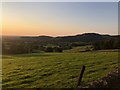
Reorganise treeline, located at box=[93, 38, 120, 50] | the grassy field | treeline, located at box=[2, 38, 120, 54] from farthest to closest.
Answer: treeline, located at box=[93, 38, 120, 50] < treeline, located at box=[2, 38, 120, 54] < the grassy field

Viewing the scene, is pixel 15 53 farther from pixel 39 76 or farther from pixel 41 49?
pixel 39 76

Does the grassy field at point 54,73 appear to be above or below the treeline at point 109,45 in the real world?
below

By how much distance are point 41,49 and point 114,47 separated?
52.9 feet

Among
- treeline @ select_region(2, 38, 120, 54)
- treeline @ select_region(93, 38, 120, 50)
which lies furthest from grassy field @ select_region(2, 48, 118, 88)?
treeline @ select_region(93, 38, 120, 50)

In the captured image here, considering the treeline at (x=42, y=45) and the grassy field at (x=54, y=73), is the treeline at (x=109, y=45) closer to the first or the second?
the treeline at (x=42, y=45)

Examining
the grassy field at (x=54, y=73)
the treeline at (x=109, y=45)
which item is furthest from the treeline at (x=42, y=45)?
the grassy field at (x=54, y=73)

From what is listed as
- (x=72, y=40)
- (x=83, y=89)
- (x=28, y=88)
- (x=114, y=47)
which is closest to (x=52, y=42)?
(x=72, y=40)

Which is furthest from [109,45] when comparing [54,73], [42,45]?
[54,73]

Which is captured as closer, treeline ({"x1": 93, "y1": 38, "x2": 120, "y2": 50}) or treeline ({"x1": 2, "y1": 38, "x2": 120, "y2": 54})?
treeline ({"x1": 2, "y1": 38, "x2": 120, "y2": 54})

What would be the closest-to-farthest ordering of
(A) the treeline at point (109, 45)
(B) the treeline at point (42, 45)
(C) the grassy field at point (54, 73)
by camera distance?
1. (C) the grassy field at point (54, 73)
2. (B) the treeline at point (42, 45)
3. (A) the treeline at point (109, 45)

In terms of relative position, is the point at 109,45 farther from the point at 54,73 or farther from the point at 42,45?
the point at 54,73

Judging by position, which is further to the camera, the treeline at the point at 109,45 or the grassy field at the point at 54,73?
the treeline at the point at 109,45

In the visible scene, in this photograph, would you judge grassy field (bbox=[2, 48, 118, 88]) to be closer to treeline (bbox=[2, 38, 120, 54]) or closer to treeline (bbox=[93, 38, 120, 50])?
treeline (bbox=[2, 38, 120, 54])

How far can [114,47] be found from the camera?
51.1 metres
